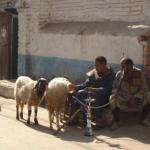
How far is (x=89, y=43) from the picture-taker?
1184 cm

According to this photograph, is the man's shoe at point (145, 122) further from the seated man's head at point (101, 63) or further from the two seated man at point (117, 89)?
the seated man's head at point (101, 63)

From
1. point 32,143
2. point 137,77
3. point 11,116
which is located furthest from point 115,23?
point 32,143

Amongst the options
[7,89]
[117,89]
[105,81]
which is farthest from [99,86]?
[7,89]

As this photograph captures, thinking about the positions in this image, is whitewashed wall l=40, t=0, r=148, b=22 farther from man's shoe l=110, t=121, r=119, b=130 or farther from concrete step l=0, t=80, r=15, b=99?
man's shoe l=110, t=121, r=119, b=130

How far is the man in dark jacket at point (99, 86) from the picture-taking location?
9477 mm

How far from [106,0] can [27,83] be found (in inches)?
114

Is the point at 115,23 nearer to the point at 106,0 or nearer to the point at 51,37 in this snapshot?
the point at 106,0

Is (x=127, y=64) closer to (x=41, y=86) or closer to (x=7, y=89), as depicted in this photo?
(x=41, y=86)

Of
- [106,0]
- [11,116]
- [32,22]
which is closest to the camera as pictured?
[11,116]

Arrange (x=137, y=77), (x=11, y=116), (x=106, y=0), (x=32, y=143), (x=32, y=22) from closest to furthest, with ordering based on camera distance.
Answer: (x=32, y=143) < (x=137, y=77) < (x=11, y=116) < (x=106, y=0) < (x=32, y=22)

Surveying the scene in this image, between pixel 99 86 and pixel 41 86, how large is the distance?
112 cm

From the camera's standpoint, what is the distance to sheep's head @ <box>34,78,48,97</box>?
9758 mm

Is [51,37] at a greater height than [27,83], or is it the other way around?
[51,37]

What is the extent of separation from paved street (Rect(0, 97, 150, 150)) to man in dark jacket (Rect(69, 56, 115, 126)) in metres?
0.55
